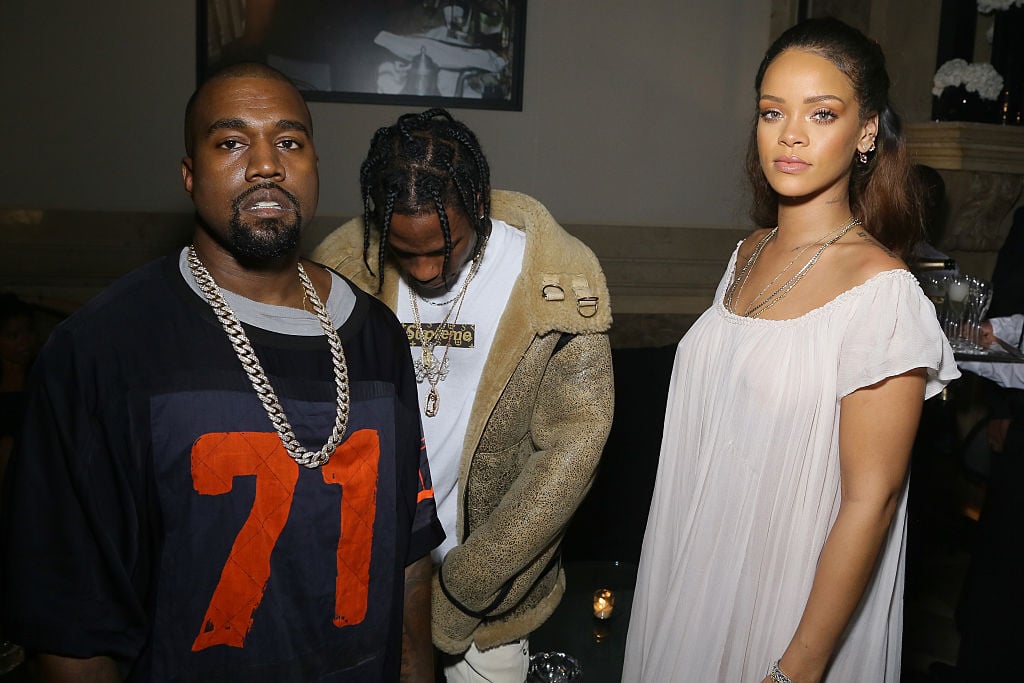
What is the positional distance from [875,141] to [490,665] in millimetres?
1341

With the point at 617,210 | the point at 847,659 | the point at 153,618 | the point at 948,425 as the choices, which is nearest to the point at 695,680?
the point at 847,659

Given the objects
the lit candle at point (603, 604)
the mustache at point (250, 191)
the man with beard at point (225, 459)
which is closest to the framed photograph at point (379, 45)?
the lit candle at point (603, 604)

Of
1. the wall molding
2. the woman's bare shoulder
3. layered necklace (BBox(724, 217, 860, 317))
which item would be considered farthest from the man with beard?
the wall molding

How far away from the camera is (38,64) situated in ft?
13.6

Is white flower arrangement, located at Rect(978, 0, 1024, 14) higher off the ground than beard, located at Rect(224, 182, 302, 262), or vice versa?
white flower arrangement, located at Rect(978, 0, 1024, 14)

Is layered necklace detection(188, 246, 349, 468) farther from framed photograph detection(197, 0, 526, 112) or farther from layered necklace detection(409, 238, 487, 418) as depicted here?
framed photograph detection(197, 0, 526, 112)

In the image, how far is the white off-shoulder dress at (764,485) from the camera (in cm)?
145

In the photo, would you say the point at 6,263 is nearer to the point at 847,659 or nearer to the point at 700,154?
the point at 700,154

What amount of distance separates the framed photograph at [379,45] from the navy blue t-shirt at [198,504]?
3.08 m

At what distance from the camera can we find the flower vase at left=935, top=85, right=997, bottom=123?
4180 millimetres

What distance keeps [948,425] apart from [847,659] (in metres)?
2.71

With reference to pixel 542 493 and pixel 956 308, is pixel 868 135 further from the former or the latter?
pixel 956 308

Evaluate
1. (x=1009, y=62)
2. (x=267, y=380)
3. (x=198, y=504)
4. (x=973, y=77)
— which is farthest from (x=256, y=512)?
(x=1009, y=62)

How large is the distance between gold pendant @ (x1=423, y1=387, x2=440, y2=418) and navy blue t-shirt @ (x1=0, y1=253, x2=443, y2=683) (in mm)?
494
